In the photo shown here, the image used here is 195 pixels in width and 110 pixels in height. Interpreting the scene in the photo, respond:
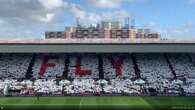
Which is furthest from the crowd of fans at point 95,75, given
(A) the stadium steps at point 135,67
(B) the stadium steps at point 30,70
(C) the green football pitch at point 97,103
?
(C) the green football pitch at point 97,103

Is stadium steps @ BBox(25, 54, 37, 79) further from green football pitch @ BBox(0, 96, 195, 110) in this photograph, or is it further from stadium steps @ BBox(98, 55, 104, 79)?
stadium steps @ BBox(98, 55, 104, 79)

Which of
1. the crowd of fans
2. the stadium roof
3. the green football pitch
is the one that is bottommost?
the green football pitch

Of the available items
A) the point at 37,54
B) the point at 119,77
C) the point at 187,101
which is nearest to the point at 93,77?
the point at 119,77

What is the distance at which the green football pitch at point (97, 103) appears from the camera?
1811 inches

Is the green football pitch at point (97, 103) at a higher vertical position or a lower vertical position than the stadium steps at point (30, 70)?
lower

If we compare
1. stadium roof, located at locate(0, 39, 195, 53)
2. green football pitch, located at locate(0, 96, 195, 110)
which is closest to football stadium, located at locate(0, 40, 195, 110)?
stadium roof, located at locate(0, 39, 195, 53)

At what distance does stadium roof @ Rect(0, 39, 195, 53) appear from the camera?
61.3 metres

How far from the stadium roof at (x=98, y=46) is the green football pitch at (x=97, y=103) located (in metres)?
9.71

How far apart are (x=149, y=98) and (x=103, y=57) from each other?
14.2 metres

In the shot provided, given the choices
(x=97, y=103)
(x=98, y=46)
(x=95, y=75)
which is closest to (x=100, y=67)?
(x=95, y=75)

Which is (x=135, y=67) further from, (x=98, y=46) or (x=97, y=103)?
(x=97, y=103)

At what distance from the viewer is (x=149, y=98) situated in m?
52.4

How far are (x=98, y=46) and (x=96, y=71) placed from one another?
3169 mm

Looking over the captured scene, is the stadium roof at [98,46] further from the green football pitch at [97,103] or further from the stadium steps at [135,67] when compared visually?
the green football pitch at [97,103]
